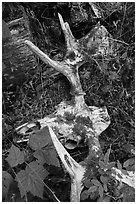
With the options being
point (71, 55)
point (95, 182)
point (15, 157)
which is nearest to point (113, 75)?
point (71, 55)

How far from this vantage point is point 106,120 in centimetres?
213

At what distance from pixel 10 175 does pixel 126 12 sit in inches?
56.5

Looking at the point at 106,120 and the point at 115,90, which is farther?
the point at 115,90

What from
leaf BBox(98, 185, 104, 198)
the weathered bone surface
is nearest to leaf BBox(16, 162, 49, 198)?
the weathered bone surface

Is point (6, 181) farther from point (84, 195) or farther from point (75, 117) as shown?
point (75, 117)

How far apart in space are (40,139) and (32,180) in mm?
229

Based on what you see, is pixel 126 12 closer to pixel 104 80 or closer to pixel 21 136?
pixel 104 80

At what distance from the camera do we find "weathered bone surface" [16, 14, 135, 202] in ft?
6.41

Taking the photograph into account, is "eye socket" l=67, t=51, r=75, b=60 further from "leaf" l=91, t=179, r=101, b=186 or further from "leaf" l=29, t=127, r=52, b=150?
"leaf" l=91, t=179, r=101, b=186

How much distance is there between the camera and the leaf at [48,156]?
1850mm

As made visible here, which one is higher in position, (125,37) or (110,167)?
(125,37)

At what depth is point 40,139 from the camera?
1.87 m

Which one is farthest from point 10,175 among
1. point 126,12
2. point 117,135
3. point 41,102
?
point 126,12

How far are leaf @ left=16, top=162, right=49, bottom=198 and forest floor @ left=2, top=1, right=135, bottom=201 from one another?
427 millimetres
